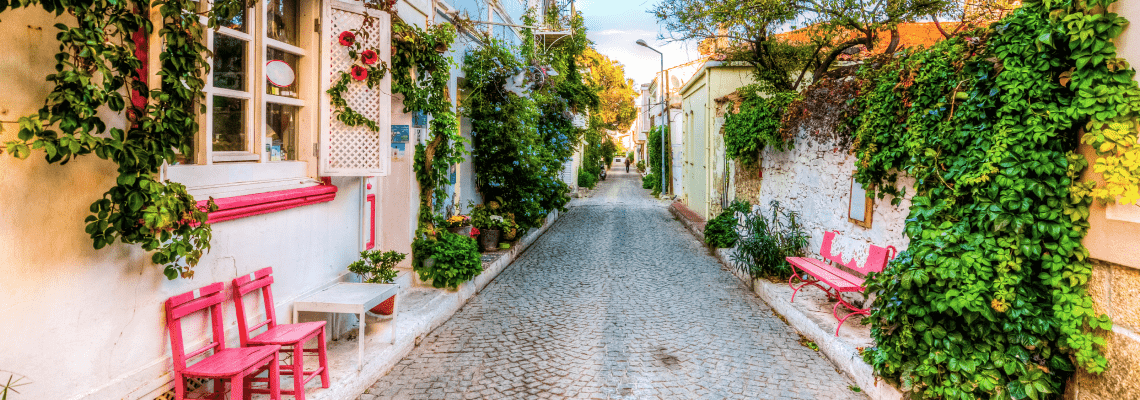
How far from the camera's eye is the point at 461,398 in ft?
14.2

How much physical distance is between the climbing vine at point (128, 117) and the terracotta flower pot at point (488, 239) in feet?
21.5

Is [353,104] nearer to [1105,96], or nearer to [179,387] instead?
[179,387]

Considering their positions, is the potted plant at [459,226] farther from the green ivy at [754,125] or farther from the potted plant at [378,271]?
the green ivy at [754,125]

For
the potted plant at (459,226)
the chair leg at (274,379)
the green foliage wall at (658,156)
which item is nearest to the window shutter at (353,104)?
the chair leg at (274,379)

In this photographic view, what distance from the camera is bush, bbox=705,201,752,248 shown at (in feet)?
34.8

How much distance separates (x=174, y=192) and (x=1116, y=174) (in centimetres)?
467

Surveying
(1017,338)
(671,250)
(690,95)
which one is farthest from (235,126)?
A: (690,95)

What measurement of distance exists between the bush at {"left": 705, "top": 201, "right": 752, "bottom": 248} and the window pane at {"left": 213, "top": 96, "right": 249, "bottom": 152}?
7764 mm

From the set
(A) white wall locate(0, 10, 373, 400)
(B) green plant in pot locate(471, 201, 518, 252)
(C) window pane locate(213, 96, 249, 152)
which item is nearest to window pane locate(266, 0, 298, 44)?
(C) window pane locate(213, 96, 249, 152)

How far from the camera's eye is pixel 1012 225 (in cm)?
346

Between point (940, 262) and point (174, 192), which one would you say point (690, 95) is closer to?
point (940, 262)

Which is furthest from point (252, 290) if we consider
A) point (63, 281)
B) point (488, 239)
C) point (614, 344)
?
point (488, 239)

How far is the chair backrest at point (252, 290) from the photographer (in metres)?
3.93

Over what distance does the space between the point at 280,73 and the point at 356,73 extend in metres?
0.58
